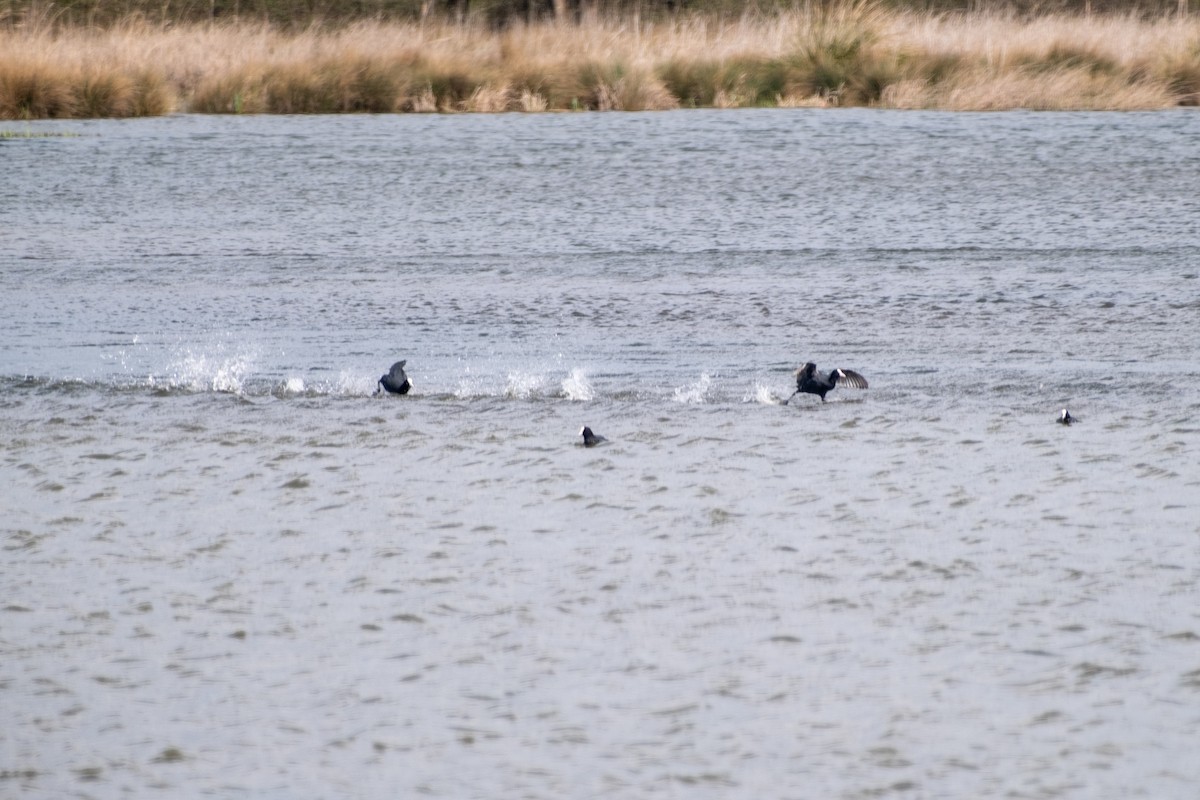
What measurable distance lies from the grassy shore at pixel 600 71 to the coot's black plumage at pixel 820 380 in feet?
32.4

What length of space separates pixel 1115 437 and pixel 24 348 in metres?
4.65

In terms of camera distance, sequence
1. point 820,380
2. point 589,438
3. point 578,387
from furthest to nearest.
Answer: point 578,387 → point 820,380 → point 589,438

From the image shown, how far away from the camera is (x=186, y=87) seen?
18.0 m

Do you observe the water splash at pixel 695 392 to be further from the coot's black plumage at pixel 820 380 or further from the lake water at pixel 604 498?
the coot's black plumage at pixel 820 380

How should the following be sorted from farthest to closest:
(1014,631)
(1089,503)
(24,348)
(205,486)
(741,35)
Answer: (741,35) < (24,348) < (205,486) < (1089,503) < (1014,631)

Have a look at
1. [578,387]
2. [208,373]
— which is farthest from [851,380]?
[208,373]

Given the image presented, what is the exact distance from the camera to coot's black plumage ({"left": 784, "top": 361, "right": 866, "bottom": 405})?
21.4 feet

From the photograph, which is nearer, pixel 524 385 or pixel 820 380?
pixel 820 380

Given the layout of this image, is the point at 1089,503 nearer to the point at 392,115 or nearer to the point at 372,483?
the point at 372,483

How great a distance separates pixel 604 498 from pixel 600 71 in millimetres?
12364

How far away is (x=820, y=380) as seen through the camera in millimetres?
6551

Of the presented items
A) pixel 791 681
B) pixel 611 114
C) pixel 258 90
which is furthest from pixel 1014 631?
pixel 258 90

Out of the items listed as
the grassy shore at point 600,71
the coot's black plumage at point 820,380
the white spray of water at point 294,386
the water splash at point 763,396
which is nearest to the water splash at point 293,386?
the white spray of water at point 294,386

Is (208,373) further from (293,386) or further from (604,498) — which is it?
(604,498)
